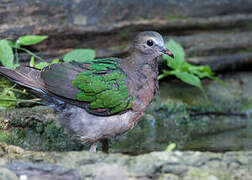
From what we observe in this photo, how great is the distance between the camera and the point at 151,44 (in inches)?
180

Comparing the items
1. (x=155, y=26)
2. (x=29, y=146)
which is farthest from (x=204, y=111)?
(x=29, y=146)

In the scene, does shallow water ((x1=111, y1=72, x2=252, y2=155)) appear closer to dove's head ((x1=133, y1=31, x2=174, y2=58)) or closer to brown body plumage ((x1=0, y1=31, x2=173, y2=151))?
brown body plumage ((x1=0, y1=31, x2=173, y2=151))

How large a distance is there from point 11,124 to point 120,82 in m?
1.24

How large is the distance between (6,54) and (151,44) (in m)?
1.81

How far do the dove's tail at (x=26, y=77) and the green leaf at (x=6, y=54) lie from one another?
0.84 m

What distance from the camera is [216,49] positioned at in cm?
688

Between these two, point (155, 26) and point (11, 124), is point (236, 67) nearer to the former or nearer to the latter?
point (155, 26)

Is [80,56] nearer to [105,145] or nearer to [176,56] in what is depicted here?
[105,145]

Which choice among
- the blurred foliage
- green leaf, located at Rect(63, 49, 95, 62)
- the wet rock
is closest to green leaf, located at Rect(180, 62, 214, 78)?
the blurred foliage

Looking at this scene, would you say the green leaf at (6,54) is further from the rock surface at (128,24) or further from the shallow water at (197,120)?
the shallow water at (197,120)

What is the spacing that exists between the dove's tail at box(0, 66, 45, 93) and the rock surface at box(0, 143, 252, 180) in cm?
119

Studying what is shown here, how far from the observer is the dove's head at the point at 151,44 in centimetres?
453

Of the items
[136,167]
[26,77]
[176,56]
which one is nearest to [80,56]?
[26,77]

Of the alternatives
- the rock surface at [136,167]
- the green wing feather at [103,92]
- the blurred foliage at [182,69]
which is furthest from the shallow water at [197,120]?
the rock surface at [136,167]
